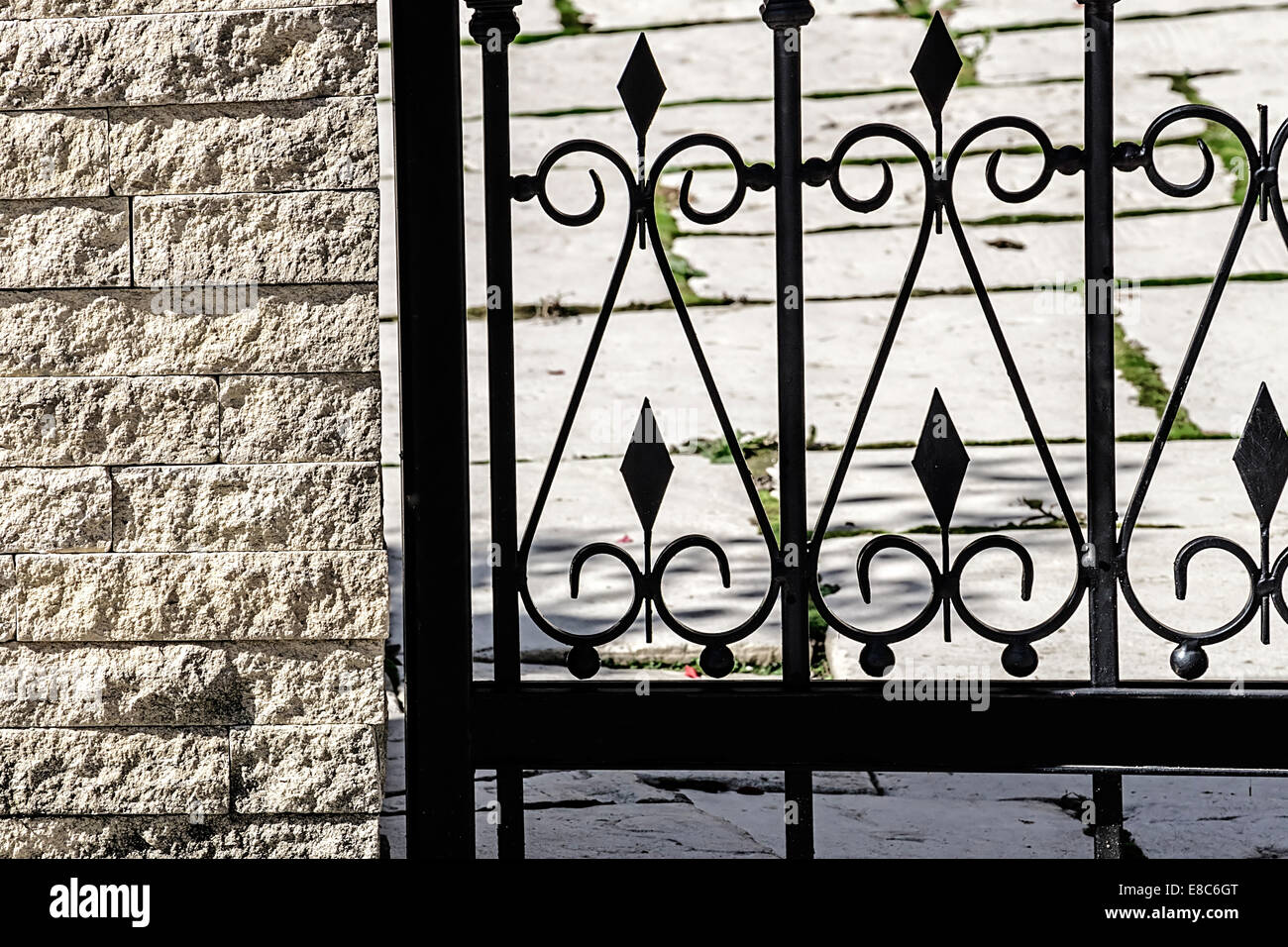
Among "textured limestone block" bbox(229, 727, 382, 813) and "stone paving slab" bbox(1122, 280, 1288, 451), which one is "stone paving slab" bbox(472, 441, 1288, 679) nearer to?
"stone paving slab" bbox(1122, 280, 1288, 451)

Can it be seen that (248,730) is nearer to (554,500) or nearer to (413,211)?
(413,211)

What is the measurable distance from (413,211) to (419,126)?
115mm

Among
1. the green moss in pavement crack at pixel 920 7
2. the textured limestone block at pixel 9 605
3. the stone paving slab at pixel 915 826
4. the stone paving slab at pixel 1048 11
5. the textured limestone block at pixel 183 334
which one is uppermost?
→ the green moss in pavement crack at pixel 920 7

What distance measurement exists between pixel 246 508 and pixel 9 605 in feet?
1.15

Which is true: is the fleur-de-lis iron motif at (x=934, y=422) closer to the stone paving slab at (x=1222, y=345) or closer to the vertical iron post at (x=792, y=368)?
the vertical iron post at (x=792, y=368)

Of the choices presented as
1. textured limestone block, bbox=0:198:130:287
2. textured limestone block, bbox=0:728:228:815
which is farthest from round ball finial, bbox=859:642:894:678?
textured limestone block, bbox=0:198:130:287

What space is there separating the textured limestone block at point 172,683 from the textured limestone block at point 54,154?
61cm

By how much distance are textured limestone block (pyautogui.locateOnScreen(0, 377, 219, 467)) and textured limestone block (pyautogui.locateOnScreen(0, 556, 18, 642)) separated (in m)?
0.15

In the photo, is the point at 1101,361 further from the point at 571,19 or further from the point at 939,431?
the point at 571,19

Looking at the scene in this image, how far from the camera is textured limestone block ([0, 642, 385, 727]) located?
1.84 metres

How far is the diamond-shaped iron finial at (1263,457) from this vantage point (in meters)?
1.76

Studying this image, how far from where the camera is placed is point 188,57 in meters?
1.79

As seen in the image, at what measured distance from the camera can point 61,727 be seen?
6.05 feet

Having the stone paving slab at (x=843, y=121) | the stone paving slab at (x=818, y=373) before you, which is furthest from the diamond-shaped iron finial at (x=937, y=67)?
the stone paving slab at (x=843, y=121)
